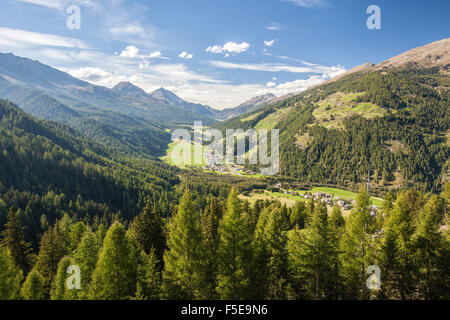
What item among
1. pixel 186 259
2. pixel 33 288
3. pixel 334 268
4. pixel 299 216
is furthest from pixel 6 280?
pixel 299 216

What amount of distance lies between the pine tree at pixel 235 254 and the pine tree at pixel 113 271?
11.0 m

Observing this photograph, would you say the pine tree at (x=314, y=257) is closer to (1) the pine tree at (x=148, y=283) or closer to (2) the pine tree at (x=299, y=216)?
(1) the pine tree at (x=148, y=283)

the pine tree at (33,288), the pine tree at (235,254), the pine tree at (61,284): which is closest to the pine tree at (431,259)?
the pine tree at (235,254)

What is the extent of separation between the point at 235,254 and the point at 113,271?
46.1ft

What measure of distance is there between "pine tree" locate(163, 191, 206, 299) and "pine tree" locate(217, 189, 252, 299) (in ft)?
9.18

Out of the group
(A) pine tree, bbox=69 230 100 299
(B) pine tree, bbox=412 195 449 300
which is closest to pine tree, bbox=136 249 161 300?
(A) pine tree, bbox=69 230 100 299

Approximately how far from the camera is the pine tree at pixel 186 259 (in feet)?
90.5

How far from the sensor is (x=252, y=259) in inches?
1097

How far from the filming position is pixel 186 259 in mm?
28109

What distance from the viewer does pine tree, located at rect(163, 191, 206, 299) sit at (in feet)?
90.5

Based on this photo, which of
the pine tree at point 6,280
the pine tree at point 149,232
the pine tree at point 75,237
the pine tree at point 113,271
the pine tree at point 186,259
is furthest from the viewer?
the pine tree at point 149,232

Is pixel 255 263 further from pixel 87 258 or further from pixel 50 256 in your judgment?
pixel 50 256

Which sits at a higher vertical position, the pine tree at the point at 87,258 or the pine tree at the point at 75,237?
the pine tree at the point at 87,258
